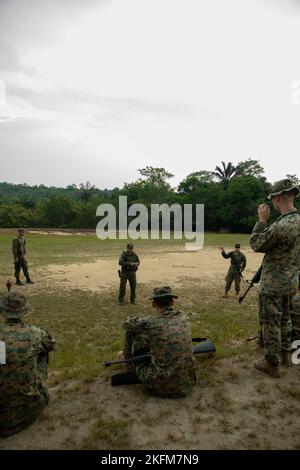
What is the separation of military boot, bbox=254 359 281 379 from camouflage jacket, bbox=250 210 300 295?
1.10m

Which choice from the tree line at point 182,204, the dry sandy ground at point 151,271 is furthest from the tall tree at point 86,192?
the dry sandy ground at point 151,271

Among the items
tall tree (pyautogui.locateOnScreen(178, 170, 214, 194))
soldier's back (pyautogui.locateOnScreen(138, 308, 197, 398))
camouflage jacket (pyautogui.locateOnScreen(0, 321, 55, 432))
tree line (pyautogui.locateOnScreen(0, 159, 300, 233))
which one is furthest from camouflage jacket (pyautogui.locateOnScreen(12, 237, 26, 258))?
tall tree (pyautogui.locateOnScreen(178, 170, 214, 194))

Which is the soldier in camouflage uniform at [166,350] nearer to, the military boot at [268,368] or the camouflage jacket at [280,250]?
the military boot at [268,368]

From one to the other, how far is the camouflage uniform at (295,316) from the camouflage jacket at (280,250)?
0.88 meters

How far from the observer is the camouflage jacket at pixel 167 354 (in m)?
4.46

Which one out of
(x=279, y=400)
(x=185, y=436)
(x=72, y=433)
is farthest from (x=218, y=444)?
(x=72, y=433)

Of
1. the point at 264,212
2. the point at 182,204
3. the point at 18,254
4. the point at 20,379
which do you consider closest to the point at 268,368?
the point at 264,212

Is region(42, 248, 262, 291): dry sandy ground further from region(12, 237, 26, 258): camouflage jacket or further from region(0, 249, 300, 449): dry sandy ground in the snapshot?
region(0, 249, 300, 449): dry sandy ground

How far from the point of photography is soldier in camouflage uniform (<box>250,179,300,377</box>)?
4.71 meters

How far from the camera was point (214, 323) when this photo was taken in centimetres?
894

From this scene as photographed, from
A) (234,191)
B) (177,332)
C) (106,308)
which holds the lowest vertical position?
(106,308)

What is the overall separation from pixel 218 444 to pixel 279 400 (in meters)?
1.22
